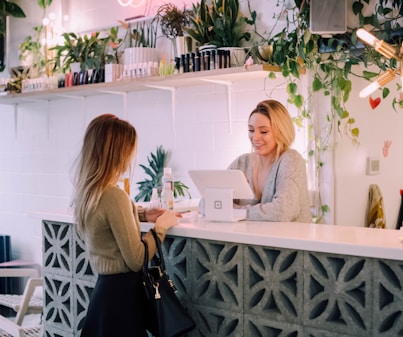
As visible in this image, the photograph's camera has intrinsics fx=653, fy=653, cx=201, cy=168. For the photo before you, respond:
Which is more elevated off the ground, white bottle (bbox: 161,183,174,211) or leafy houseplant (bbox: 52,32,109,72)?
leafy houseplant (bbox: 52,32,109,72)

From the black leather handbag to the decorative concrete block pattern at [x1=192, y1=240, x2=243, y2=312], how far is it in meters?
0.15

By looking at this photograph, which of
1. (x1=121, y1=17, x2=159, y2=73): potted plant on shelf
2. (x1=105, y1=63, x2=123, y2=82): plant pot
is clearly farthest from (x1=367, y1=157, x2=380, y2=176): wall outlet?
(x1=105, y1=63, x2=123, y2=82): plant pot

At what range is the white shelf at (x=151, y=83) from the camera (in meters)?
4.07

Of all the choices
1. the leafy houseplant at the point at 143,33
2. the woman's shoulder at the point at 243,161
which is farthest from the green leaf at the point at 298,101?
the leafy houseplant at the point at 143,33

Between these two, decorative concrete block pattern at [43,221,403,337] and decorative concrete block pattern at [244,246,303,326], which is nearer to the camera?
decorative concrete block pattern at [43,221,403,337]

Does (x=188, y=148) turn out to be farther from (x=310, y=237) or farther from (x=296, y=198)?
(x=310, y=237)

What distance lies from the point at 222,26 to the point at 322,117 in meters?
0.88

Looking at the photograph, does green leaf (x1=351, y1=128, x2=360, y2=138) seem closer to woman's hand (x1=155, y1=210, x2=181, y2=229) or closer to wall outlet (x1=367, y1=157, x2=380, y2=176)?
wall outlet (x1=367, y1=157, x2=380, y2=176)

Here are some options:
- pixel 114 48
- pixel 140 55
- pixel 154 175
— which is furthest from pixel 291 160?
pixel 114 48

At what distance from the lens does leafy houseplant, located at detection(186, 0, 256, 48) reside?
14.0 feet

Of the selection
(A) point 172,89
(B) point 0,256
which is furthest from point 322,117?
(B) point 0,256

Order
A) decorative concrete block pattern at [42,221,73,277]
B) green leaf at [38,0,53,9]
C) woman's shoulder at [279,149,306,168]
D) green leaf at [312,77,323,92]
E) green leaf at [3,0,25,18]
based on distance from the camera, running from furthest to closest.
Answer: green leaf at [3,0,25,18], green leaf at [38,0,53,9], green leaf at [312,77,323,92], decorative concrete block pattern at [42,221,73,277], woman's shoulder at [279,149,306,168]

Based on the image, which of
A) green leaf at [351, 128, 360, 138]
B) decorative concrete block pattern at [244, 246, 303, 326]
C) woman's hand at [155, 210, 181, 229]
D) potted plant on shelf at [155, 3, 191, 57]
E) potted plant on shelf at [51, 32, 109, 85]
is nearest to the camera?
decorative concrete block pattern at [244, 246, 303, 326]

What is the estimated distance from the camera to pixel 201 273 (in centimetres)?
295
